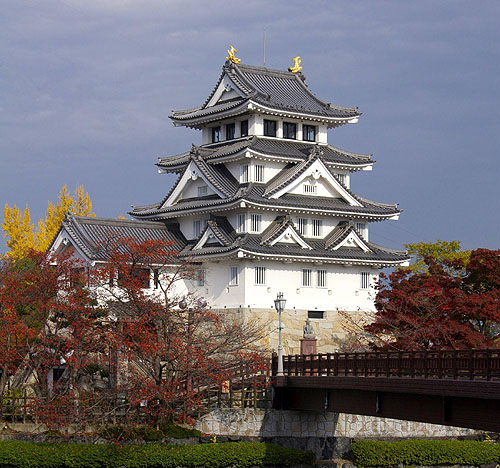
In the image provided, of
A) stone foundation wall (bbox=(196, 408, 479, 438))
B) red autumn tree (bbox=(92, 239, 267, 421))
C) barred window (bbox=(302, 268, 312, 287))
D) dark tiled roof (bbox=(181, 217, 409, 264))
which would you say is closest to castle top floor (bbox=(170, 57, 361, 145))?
dark tiled roof (bbox=(181, 217, 409, 264))

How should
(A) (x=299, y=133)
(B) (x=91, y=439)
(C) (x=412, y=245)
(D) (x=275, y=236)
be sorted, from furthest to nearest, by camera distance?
(C) (x=412, y=245), (A) (x=299, y=133), (D) (x=275, y=236), (B) (x=91, y=439)

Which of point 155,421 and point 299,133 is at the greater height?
point 299,133

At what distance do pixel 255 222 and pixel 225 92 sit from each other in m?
9.08

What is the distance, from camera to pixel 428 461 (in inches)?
1713

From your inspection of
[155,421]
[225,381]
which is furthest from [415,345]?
[155,421]

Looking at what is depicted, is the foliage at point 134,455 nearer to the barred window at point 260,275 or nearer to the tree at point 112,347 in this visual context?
the tree at point 112,347

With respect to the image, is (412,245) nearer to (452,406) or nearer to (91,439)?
(91,439)

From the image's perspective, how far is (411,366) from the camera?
31.8m

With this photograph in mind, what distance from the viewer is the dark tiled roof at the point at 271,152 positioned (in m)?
52.2

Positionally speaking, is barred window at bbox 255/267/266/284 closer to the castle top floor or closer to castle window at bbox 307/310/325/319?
castle window at bbox 307/310/325/319

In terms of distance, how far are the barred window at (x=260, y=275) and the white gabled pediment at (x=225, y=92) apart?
34.7ft

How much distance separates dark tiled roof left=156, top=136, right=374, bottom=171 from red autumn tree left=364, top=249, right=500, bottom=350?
8981 millimetres

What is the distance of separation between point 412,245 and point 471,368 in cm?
3803

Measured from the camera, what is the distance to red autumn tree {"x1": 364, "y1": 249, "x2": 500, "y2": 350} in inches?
1754
